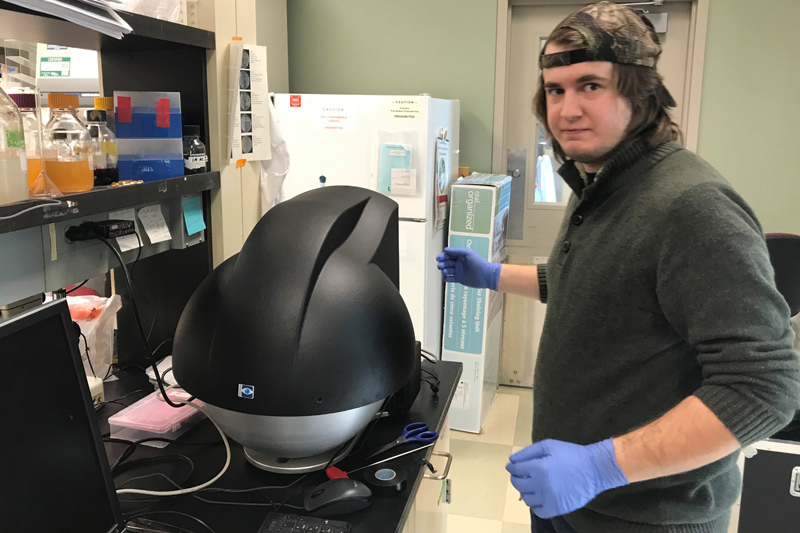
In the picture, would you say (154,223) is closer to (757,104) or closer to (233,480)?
(233,480)

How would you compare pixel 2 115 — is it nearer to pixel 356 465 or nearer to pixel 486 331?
pixel 356 465

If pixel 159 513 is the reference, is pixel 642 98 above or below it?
above

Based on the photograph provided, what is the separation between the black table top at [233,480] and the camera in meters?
0.99

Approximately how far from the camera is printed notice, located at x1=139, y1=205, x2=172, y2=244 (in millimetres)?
1349

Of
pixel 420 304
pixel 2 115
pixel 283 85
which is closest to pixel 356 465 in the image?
pixel 2 115

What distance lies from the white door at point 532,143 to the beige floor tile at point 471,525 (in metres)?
1.30

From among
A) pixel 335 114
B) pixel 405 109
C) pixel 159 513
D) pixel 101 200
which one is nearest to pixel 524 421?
pixel 405 109

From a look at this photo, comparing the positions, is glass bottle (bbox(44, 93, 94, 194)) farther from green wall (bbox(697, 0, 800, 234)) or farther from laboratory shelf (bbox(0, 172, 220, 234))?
green wall (bbox(697, 0, 800, 234))

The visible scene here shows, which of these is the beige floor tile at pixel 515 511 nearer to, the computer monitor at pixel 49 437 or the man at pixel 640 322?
the man at pixel 640 322

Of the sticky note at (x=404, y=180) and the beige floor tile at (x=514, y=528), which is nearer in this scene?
the beige floor tile at (x=514, y=528)

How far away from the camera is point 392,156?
9.36 ft

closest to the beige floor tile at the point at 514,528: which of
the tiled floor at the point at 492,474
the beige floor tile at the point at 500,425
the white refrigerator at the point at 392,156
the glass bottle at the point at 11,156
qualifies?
the tiled floor at the point at 492,474

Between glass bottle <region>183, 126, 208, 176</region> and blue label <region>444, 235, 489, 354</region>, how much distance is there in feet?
5.89

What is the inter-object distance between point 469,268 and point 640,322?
26.9 inches
